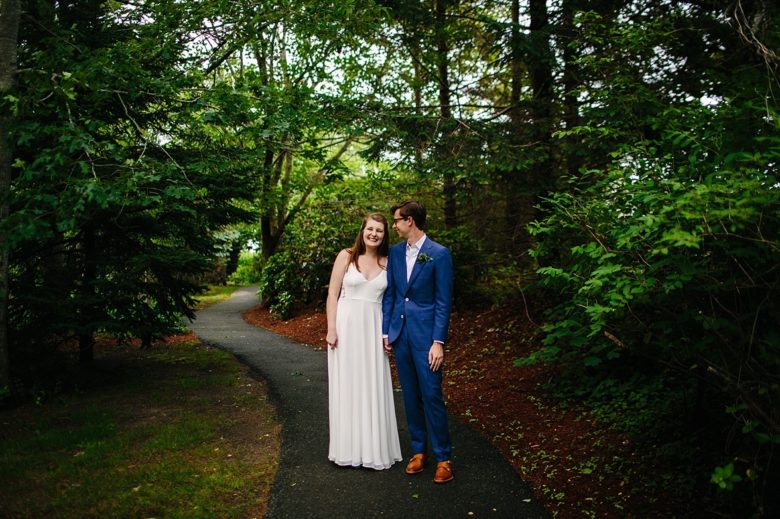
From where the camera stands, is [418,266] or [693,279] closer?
[693,279]

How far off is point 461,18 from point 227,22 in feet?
14.8

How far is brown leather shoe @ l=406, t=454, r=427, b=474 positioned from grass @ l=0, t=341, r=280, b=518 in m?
1.20

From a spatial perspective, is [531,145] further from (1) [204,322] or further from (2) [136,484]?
(1) [204,322]

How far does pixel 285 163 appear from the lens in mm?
22047

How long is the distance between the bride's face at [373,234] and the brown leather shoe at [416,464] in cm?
192

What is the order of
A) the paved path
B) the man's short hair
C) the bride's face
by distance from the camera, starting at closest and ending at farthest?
the paved path < the man's short hair < the bride's face

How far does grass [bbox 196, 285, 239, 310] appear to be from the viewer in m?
21.7

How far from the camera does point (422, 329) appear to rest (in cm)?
Result: 464

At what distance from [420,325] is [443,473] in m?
1.25

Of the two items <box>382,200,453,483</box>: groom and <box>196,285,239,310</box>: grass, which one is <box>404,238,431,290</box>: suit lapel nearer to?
<box>382,200,453,483</box>: groom

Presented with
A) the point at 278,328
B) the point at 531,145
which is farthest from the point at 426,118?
the point at 278,328

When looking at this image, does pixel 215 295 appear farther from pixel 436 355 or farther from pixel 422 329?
pixel 436 355

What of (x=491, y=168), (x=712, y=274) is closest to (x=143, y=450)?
(x=712, y=274)

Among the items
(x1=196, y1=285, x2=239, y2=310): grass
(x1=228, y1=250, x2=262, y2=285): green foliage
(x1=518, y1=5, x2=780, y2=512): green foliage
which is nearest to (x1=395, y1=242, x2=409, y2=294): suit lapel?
(x1=518, y1=5, x2=780, y2=512): green foliage
